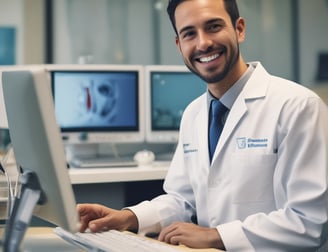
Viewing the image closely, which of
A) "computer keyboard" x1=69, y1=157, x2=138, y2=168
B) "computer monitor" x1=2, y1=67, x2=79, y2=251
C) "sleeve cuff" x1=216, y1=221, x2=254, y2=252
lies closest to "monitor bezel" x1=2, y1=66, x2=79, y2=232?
"computer monitor" x1=2, y1=67, x2=79, y2=251

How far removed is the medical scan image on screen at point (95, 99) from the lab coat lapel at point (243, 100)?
3.51 ft

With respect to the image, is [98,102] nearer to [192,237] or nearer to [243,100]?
[243,100]

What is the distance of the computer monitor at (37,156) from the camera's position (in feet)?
2.41

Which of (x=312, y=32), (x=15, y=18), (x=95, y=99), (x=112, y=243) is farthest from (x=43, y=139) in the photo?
(x=312, y=32)

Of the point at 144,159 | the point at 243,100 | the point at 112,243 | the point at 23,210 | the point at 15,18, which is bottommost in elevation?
the point at 144,159

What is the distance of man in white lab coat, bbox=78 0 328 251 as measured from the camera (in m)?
1.14

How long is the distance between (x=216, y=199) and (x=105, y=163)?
919 millimetres

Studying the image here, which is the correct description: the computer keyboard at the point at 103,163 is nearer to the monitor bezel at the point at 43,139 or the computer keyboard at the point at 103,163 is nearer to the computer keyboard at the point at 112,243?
the computer keyboard at the point at 112,243

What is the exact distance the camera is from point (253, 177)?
4.14 ft

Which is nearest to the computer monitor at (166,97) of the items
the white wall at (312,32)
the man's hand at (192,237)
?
the man's hand at (192,237)

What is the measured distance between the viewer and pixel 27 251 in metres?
1.00

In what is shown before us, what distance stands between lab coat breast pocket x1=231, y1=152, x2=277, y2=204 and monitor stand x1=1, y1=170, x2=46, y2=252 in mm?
603

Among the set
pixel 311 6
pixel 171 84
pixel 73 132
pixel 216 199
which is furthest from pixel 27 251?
pixel 311 6

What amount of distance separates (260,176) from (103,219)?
1.37 feet
